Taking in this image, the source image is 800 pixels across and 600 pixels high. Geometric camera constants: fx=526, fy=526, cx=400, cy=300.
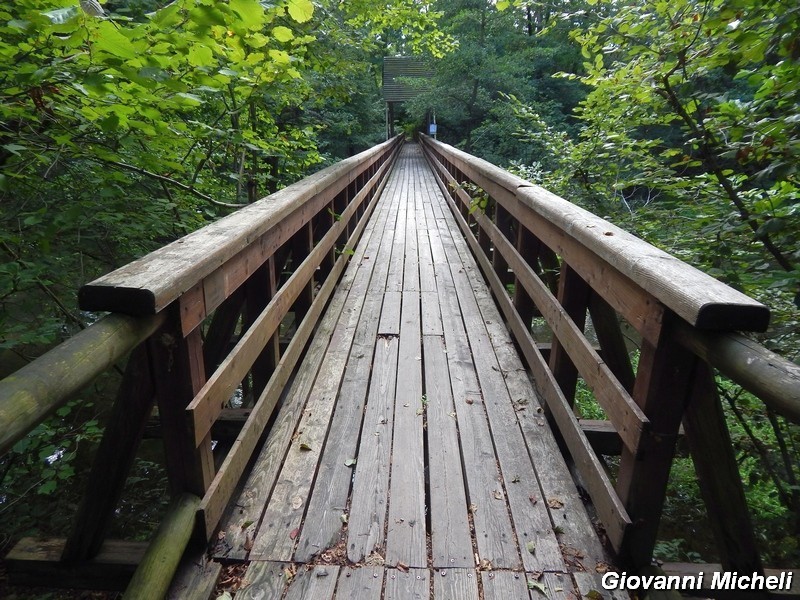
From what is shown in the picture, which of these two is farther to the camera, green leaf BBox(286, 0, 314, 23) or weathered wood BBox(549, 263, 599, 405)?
weathered wood BBox(549, 263, 599, 405)

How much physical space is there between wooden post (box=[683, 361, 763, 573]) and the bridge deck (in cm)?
42

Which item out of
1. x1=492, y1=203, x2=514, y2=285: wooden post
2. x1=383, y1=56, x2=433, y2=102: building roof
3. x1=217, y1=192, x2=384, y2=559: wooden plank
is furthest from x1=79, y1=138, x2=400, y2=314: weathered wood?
x1=383, y1=56, x2=433, y2=102: building roof

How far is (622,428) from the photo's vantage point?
170 cm

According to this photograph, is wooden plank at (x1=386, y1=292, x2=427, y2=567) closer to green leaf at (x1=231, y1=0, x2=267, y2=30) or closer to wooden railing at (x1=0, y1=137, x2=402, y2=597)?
wooden railing at (x1=0, y1=137, x2=402, y2=597)

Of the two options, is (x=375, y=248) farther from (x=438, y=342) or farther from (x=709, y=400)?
(x=709, y=400)

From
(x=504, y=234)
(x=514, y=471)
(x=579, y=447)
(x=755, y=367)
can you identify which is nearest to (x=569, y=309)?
(x=579, y=447)

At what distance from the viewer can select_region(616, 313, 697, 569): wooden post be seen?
4.87 feet

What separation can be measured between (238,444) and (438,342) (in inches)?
72.6

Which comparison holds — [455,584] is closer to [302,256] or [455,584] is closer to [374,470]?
[374,470]

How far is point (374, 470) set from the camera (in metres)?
2.27

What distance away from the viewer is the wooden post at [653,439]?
1.48 meters

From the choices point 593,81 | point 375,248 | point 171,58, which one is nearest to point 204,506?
point 171,58

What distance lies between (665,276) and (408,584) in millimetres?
1231

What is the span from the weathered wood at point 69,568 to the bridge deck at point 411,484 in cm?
30
